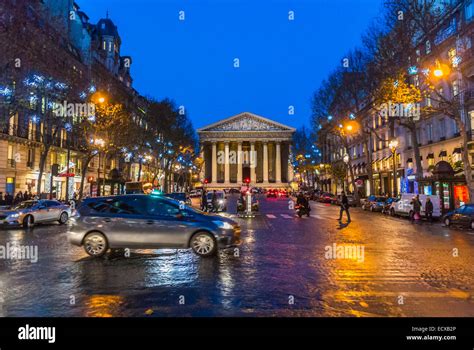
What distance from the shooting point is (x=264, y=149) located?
12112 centimetres

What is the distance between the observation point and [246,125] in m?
122

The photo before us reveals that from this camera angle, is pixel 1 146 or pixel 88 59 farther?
pixel 88 59

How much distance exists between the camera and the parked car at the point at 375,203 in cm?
3649

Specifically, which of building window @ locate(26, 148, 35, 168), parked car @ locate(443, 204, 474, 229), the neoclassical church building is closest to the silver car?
building window @ locate(26, 148, 35, 168)

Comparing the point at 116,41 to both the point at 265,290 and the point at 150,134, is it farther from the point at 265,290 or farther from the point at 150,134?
the point at 265,290

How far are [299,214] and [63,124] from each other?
69.9ft

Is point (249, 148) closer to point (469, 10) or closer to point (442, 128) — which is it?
point (442, 128)

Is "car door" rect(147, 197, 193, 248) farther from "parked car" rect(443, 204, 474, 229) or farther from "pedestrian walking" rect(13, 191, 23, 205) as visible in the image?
"pedestrian walking" rect(13, 191, 23, 205)

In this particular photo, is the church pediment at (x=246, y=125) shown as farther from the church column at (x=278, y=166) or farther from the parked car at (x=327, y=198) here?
the parked car at (x=327, y=198)

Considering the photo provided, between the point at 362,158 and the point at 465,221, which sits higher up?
the point at 362,158

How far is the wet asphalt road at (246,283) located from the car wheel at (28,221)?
9.85m
